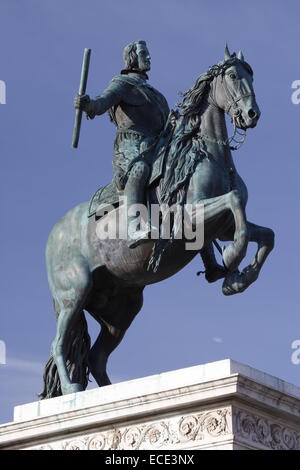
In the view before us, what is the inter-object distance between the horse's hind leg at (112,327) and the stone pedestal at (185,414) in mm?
1735

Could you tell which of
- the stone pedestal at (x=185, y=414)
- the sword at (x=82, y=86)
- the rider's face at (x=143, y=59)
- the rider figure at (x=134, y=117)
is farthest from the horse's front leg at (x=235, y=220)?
the rider's face at (x=143, y=59)

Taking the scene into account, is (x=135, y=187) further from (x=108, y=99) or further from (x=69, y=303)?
(x=69, y=303)

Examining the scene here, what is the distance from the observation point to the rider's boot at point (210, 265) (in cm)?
1559

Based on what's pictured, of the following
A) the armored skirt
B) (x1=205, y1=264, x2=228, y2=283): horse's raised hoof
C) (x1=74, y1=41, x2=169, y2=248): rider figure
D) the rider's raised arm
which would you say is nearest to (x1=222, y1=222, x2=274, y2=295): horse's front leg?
(x1=205, y1=264, x2=228, y2=283): horse's raised hoof

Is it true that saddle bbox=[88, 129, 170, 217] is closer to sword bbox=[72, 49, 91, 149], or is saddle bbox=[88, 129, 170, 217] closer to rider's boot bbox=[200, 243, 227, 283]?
sword bbox=[72, 49, 91, 149]

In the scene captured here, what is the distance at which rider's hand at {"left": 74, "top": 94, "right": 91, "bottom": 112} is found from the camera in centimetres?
1568

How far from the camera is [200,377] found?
1362cm

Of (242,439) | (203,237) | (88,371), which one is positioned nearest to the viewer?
(242,439)

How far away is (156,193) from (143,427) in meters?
2.75

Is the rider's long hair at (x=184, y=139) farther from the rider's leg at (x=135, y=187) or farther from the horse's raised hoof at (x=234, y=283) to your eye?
the horse's raised hoof at (x=234, y=283)

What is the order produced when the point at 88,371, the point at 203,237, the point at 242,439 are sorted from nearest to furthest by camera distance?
the point at 242,439 → the point at 203,237 → the point at 88,371

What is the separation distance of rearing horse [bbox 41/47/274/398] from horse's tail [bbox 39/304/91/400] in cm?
1

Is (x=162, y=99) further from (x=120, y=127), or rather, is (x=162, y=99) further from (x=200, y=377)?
(x=200, y=377)
